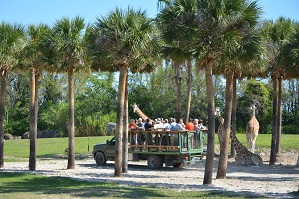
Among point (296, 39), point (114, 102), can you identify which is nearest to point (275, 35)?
point (296, 39)

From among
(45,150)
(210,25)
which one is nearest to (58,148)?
(45,150)

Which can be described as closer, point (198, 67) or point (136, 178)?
point (198, 67)

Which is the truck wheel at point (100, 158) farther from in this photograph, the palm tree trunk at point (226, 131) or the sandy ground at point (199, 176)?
the palm tree trunk at point (226, 131)

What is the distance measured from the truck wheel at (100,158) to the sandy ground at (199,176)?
30cm

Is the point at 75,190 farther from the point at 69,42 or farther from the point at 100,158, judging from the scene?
the point at 100,158

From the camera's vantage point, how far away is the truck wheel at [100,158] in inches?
1133

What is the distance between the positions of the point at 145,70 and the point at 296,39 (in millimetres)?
7900

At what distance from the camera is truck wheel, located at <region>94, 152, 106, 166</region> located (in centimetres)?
2878

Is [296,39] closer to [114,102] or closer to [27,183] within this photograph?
[27,183]

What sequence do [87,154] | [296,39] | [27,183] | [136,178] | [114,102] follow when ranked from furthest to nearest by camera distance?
[114,102] < [87,154] < [296,39] < [136,178] < [27,183]

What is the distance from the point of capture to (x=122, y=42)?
2050 centimetres

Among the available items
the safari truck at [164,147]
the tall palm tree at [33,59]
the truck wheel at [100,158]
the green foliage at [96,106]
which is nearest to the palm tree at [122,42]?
the tall palm tree at [33,59]

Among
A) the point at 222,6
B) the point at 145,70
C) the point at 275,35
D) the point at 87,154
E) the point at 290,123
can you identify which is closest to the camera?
the point at 222,6

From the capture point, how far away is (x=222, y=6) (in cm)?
1820
